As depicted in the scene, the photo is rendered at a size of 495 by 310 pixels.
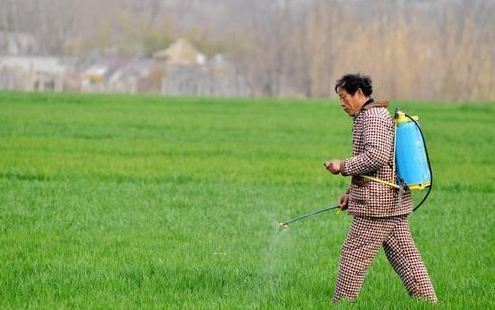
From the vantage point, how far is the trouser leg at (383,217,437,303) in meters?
7.15

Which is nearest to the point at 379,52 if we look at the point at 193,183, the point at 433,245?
the point at 193,183

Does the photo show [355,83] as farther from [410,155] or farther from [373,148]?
[410,155]

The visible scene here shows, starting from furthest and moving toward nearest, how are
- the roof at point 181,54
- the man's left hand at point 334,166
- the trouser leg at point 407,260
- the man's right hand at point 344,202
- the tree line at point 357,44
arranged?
the roof at point 181,54 < the tree line at point 357,44 < the man's right hand at point 344,202 < the trouser leg at point 407,260 < the man's left hand at point 334,166

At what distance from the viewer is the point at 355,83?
7.05 m

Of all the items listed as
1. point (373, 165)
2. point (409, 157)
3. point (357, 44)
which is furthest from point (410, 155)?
point (357, 44)

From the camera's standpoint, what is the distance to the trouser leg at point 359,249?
279 inches

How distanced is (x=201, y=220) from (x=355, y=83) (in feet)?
16.4

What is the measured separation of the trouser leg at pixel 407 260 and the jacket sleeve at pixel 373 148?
48 cm

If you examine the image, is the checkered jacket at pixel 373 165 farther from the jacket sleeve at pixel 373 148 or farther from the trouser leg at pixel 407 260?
the trouser leg at pixel 407 260

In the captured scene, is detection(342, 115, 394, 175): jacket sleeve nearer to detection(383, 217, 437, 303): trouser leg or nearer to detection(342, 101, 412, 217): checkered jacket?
detection(342, 101, 412, 217): checkered jacket

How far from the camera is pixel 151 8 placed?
114 metres

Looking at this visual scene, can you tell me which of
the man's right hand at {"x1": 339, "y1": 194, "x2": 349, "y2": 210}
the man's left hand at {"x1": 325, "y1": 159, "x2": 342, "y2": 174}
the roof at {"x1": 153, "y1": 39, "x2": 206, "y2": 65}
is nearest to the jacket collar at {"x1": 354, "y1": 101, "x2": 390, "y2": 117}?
the man's left hand at {"x1": 325, "y1": 159, "x2": 342, "y2": 174}

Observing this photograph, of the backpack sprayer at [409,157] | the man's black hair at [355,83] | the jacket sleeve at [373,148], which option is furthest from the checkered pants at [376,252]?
the man's black hair at [355,83]

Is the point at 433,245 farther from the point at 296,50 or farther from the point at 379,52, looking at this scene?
the point at 296,50
